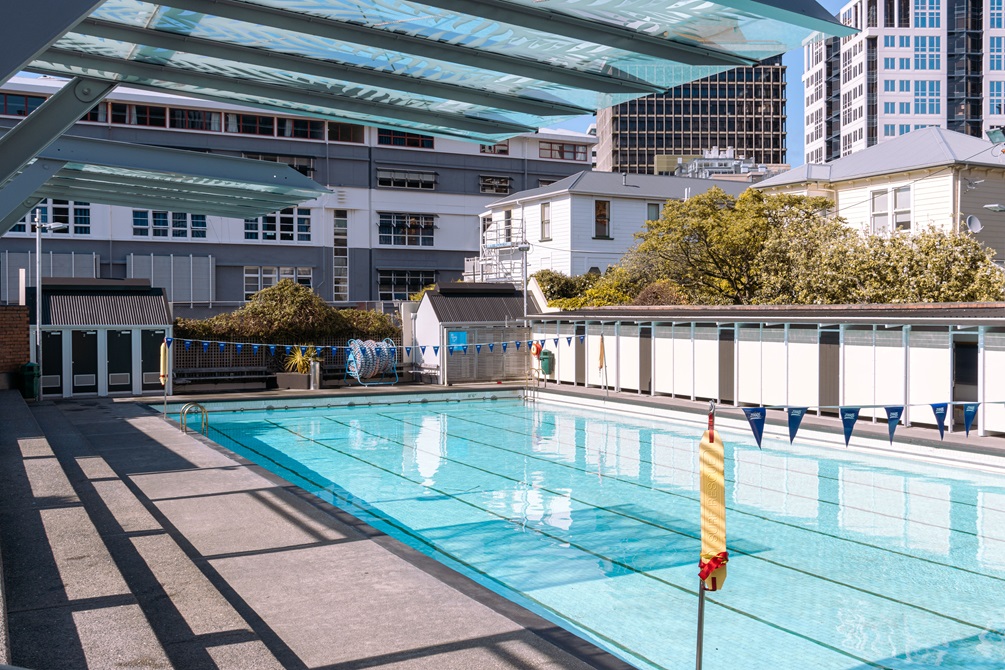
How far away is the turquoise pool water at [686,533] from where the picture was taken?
7930 mm

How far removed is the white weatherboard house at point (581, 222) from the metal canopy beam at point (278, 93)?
3375 cm

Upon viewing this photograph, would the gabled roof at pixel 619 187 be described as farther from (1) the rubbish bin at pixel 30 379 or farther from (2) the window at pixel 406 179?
(1) the rubbish bin at pixel 30 379

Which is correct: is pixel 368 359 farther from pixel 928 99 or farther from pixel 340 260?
pixel 928 99

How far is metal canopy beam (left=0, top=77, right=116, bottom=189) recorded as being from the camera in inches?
209

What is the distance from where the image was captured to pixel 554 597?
9.09 m

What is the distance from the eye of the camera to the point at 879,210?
29844 millimetres

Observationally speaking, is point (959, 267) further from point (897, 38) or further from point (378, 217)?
point (897, 38)

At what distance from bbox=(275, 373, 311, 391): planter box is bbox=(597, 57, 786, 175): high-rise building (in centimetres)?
9890

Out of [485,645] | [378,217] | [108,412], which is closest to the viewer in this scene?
[485,645]

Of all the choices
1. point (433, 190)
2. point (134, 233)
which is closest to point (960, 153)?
point (433, 190)

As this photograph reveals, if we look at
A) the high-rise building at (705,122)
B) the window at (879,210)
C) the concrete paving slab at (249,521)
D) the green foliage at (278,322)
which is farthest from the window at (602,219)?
the high-rise building at (705,122)

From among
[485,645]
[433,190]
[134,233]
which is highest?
[433,190]

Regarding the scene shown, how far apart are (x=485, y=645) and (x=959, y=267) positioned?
2296 centimetres

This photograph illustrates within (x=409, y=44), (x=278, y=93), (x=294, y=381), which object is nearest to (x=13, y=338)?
(x=294, y=381)
